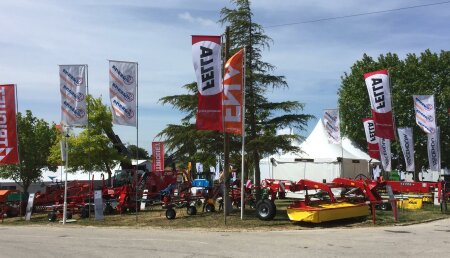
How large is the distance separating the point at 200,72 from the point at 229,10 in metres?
4.82

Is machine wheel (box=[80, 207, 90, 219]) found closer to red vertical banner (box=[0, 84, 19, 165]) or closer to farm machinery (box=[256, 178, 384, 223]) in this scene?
red vertical banner (box=[0, 84, 19, 165])

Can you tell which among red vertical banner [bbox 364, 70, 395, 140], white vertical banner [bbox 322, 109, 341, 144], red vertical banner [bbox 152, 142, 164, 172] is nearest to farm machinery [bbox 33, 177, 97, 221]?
red vertical banner [bbox 152, 142, 164, 172]

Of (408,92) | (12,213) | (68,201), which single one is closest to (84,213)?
(68,201)

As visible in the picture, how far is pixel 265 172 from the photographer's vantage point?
3353 cm

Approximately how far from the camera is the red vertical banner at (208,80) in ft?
53.5

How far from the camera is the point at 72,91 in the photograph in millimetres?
19453

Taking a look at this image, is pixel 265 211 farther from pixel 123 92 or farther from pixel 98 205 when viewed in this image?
pixel 98 205

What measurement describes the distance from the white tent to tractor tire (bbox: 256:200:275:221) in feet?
42.5

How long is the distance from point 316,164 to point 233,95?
15863 mm

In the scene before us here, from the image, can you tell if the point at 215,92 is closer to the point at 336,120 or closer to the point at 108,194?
the point at 108,194

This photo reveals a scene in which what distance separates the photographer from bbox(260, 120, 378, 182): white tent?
101ft

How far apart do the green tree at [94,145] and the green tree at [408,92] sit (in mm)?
22676

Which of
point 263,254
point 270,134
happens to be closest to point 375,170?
point 270,134

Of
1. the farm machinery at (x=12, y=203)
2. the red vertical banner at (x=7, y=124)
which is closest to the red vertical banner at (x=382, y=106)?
the red vertical banner at (x=7, y=124)
